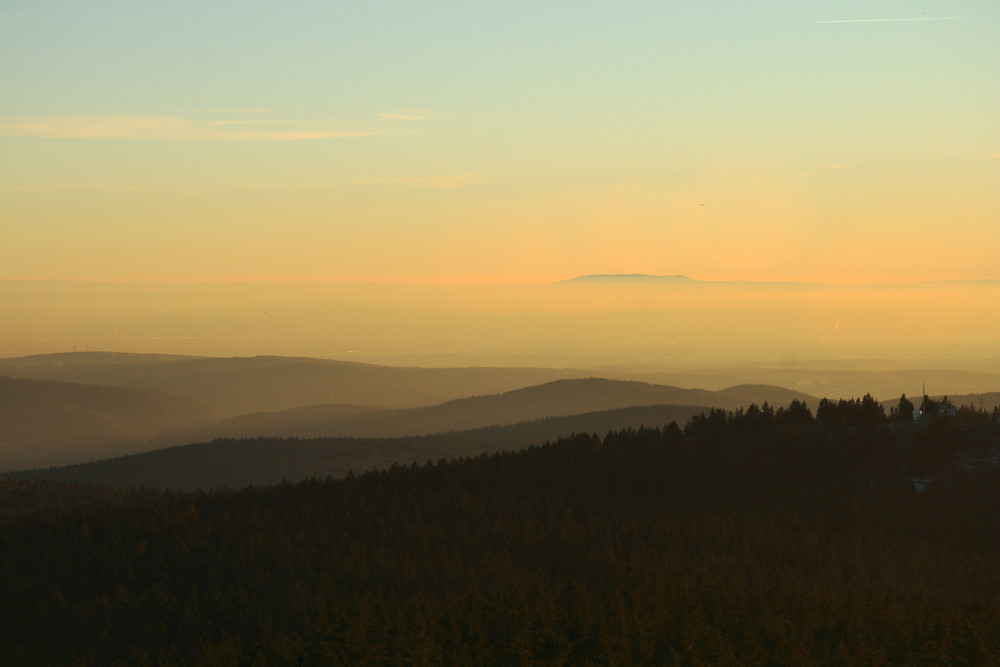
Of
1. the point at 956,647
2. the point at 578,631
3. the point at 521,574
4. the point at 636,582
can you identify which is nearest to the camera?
the point at 956,647

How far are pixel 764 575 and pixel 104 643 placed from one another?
103 m

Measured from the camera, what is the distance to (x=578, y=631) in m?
152

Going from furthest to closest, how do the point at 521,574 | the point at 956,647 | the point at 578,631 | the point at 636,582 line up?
1. the point at 521,574
2. the point at 636,582
3. the point at 578,631
4. the point at 956,647

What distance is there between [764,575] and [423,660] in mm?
→ 69434

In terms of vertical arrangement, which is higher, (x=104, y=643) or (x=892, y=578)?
(x=892, y=578)

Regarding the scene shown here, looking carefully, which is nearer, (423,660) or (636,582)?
(423,660)

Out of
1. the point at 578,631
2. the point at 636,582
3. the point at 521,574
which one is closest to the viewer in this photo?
the point at 578,631

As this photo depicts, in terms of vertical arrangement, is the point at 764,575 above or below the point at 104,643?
above

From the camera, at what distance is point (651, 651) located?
14600cm

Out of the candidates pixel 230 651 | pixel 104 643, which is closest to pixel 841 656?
pixel 230 651

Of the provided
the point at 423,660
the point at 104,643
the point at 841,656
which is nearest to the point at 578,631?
the point at 423,660

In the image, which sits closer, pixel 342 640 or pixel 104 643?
pixel 342 640

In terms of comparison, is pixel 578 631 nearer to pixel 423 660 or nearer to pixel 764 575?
pixel 423 660

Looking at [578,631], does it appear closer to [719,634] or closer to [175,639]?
[719,634]
